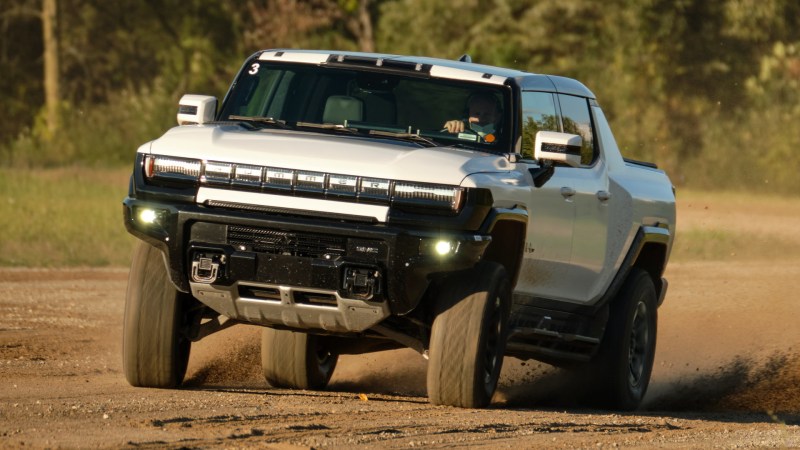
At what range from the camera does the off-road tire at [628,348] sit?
10.5 metres

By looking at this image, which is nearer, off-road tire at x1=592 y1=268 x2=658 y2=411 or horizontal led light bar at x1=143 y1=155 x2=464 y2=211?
horizontal led light bar at x1=143 y1=155 x2=464 y2=211

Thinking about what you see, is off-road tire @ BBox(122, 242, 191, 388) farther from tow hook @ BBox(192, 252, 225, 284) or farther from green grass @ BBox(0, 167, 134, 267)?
green grass @ BBox(0, 167, 134, 267)

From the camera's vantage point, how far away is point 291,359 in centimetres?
1037

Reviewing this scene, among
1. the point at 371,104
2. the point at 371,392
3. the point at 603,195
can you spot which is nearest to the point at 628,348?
the point at 603,195

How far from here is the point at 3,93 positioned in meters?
44.8

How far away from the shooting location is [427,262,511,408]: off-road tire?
8312mm

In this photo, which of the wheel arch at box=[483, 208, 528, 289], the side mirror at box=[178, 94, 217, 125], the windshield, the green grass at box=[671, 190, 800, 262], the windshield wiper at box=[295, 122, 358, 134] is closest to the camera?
the wheel arch at box=[483, 208, 528, 289]

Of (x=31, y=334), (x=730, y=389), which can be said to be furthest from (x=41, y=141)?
(x=730, y=389)

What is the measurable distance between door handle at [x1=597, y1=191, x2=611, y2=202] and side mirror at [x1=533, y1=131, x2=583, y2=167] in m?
1.23

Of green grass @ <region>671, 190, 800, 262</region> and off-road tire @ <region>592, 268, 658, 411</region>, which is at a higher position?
off-road tire @ <region>592, 268, 658, 411</region>

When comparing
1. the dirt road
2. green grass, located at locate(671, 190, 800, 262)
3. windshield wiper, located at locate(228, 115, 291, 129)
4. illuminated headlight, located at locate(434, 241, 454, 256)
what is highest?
windshield wiper, located at locate(228, 115, 291, 129)

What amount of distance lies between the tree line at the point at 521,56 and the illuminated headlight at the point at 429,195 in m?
20.8

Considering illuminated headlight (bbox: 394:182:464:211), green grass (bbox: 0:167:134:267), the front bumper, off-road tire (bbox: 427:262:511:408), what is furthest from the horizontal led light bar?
green grass (bbox: 0:167:134:267)

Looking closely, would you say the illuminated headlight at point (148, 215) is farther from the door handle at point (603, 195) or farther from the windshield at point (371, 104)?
the door handle at point (603, 195)
